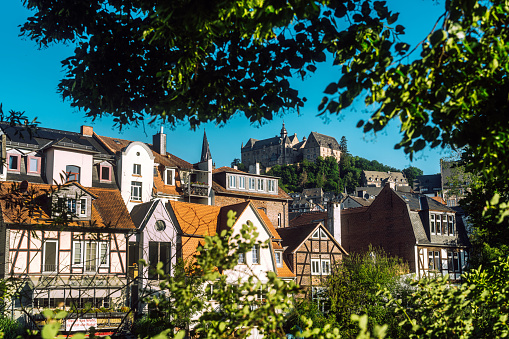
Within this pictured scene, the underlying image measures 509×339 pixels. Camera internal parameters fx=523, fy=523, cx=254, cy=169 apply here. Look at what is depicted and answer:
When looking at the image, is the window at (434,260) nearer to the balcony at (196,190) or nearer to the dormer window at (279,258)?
the dormer window at (279,258)

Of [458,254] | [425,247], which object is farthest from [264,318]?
[458,254]

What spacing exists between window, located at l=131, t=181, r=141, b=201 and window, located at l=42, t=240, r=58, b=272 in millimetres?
11621

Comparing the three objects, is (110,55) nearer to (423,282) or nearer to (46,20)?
(46,20)

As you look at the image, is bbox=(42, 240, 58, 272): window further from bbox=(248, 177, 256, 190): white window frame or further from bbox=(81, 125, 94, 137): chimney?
bbox=(248, 177, 256, 190): white window frame

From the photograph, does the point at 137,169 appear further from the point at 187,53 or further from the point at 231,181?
the point at 187,53

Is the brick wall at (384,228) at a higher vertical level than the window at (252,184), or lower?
lower

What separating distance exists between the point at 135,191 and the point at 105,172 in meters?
2.79

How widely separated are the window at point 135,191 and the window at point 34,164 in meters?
7.28

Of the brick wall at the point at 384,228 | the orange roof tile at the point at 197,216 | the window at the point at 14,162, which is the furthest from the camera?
the brick wall at the point at 384,228

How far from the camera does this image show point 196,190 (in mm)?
46969

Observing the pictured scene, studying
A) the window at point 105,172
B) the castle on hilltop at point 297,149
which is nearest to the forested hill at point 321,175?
the castle on hilltop at point 297,149

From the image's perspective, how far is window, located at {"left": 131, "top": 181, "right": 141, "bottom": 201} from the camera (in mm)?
41969

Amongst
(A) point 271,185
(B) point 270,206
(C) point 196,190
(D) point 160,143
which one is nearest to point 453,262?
(B) point 270,206

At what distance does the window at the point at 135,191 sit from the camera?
138 feet
